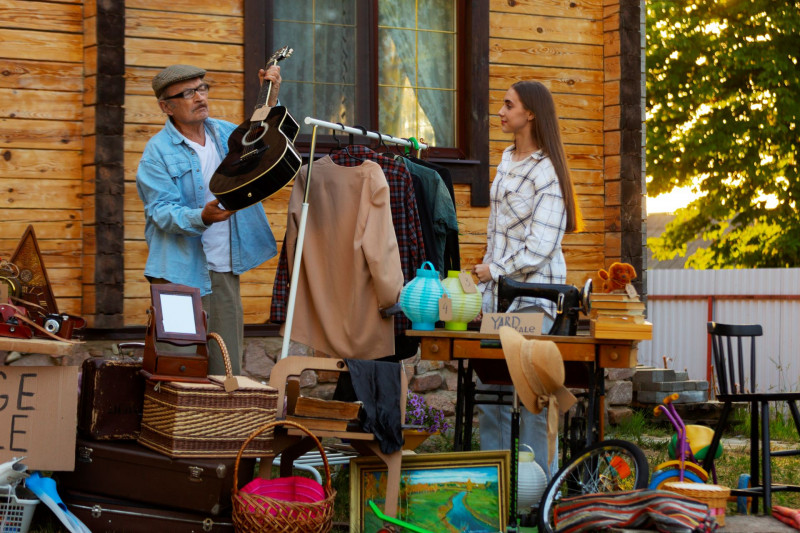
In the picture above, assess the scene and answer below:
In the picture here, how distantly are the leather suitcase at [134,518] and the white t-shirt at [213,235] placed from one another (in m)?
1.26

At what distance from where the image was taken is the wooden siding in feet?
22.1

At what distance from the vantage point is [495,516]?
4.79 metres

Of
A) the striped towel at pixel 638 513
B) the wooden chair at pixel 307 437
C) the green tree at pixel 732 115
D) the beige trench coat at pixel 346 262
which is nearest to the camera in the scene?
the striped towel at pixel 638 513

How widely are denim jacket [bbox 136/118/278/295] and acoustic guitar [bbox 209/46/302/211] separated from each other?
7.9 inches

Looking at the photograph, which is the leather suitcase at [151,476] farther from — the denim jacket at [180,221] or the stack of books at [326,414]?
the denim jacket at [180,221]

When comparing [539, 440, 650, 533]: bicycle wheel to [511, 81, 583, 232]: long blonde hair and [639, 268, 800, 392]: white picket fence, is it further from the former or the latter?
[639, 268, 800, 392]: white picket fence

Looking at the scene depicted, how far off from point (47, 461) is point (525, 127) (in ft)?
→ 8.89

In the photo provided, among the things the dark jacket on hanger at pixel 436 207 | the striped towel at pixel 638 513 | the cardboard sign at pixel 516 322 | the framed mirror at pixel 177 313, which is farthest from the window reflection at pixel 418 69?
the striped towel at pixel 638 513

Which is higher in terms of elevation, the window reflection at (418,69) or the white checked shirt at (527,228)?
the window reflection at (418,69)

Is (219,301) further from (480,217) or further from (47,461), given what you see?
(480,217)

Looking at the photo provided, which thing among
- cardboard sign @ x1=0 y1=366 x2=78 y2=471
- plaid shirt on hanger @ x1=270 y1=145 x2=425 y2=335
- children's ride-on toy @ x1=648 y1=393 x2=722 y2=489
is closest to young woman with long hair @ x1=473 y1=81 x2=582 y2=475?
plaid shirt on hanger @ x1=270 y1=145 x2=425 y2=335

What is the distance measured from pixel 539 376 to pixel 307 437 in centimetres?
109

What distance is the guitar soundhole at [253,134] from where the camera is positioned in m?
5.27

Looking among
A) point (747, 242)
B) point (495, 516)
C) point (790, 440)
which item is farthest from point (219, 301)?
point (747, 242)
